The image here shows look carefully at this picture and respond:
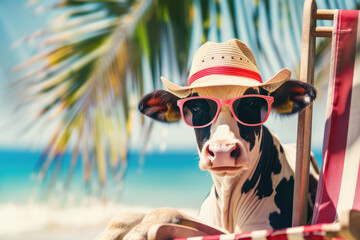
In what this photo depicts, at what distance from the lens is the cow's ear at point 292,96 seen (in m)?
1.95

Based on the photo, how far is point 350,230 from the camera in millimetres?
1214

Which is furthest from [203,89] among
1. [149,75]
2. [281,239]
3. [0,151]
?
[0,151]

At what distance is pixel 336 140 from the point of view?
5.61 feet

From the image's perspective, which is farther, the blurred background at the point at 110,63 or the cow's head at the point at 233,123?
the blurred background at the point at 110,63

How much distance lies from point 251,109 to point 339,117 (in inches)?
13.8

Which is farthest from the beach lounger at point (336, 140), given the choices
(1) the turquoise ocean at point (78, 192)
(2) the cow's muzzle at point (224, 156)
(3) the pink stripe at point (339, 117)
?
(1) the turquoise ocean at point (78, 192)

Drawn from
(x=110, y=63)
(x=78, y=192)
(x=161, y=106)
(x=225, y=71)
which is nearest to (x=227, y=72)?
(x=225, y=71)

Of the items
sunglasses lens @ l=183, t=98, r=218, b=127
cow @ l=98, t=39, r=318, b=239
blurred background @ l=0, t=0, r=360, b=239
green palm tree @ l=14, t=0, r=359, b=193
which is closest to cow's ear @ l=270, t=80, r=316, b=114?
cow @ l=98, t=39, r=318, b=239

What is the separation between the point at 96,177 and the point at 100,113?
0.45 m

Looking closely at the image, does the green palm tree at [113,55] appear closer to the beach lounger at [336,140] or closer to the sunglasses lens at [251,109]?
the sunglasses lens at [251,109]

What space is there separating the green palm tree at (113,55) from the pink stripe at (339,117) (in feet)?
4.95

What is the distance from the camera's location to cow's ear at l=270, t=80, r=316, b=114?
6.39ft

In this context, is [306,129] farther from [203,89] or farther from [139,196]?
[139,196]

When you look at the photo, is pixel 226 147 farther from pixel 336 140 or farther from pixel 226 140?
pixel 336 140
